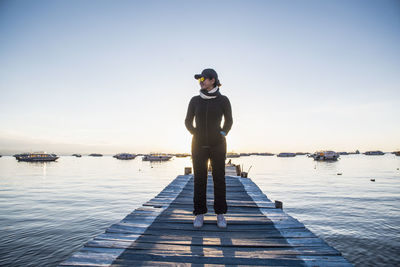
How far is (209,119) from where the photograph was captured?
3971mm

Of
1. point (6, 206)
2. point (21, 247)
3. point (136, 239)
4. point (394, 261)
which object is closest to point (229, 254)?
point (136, 239)

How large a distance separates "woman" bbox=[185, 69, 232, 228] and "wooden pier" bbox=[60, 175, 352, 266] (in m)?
0.47

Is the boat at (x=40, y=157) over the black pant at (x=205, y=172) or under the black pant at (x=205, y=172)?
under

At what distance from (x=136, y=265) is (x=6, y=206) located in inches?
A: 865

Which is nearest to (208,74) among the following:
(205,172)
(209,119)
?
(209,119)

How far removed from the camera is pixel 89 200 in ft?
65.0

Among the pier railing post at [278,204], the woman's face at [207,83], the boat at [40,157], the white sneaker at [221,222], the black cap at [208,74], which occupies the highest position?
the black cap at [208,74]

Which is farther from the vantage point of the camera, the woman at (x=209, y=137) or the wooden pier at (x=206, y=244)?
the woman at (x=209, y=137)

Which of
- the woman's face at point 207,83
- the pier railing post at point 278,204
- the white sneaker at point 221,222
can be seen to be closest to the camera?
the white sneaker at point 221,222

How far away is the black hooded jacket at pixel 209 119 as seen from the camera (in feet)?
13.0

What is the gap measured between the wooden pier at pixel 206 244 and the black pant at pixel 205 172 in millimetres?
415

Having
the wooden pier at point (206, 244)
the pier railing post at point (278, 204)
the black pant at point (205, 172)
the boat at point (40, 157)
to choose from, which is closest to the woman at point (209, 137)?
the black pant at point (205, 172)

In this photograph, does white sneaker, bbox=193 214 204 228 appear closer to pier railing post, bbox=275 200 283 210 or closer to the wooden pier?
the wooden pier

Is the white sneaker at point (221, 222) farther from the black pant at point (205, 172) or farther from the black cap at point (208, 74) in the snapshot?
the black cap at point (208, 74)
